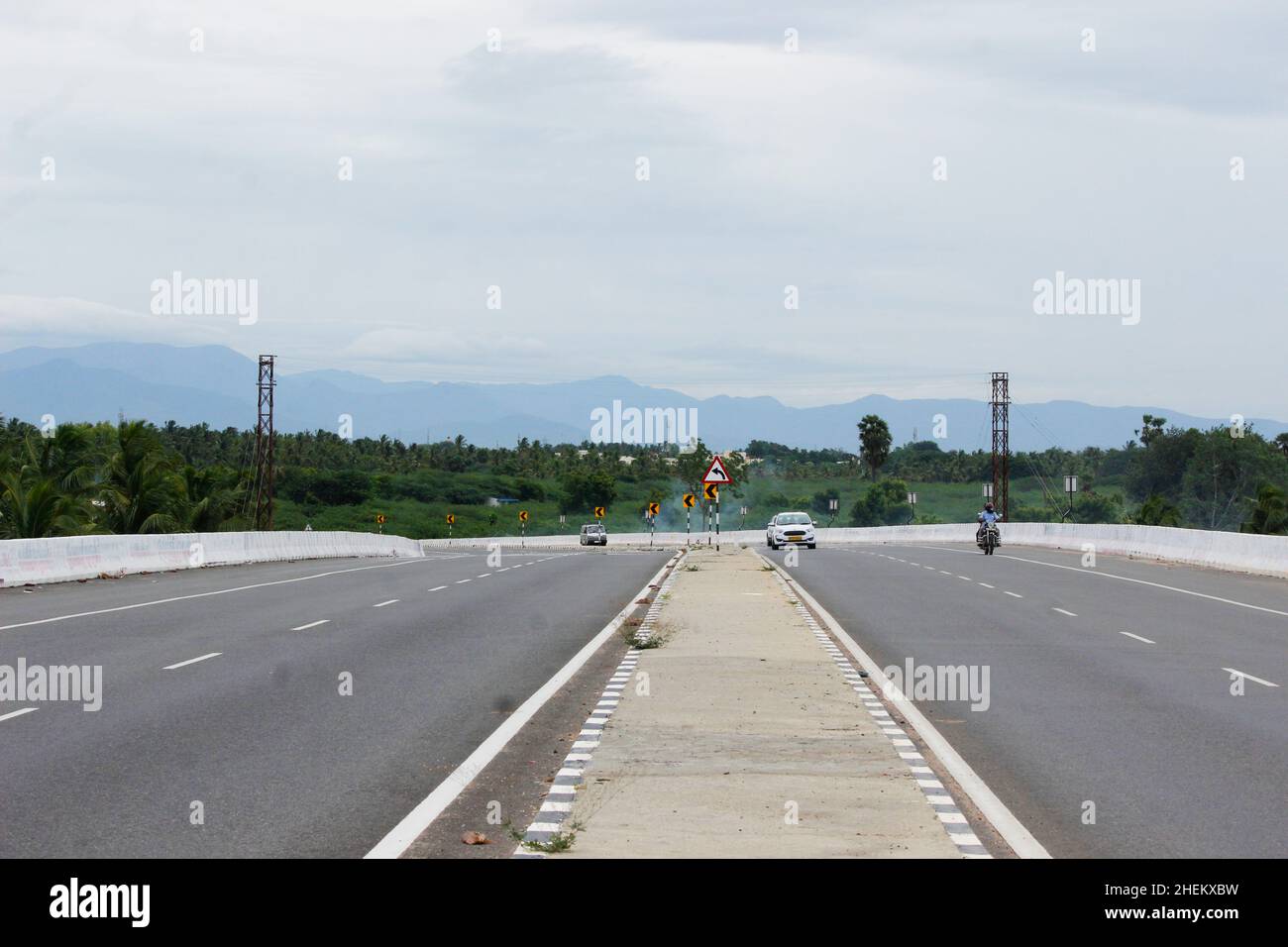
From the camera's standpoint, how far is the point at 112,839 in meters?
8.55

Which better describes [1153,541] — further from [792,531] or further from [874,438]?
[874,438]

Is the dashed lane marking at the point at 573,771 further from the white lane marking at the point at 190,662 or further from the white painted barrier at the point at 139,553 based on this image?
the white painted barrier at the point at 139,553

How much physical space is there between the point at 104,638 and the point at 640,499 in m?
169

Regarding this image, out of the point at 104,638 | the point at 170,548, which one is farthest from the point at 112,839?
the point at 170,548

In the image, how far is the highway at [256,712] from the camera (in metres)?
9.02

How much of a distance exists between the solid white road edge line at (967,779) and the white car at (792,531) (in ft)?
161

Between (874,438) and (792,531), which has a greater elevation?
(874,438)

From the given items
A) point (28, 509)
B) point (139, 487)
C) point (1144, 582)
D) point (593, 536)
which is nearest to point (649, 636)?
point (1144, 582)

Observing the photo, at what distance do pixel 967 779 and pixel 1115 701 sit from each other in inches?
189

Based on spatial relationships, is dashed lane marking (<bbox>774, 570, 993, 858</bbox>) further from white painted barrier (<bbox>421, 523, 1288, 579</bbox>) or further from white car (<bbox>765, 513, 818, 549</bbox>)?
white car (<bbox>765, 513, 818, 549</bbox>)

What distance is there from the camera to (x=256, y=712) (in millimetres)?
13695

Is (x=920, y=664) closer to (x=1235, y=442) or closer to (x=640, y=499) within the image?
(x=1235, y=442)

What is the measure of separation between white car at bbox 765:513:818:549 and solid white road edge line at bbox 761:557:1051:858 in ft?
161

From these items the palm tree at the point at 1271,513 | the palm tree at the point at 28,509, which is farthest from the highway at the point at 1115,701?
the palm tree at the point at 1271,513
